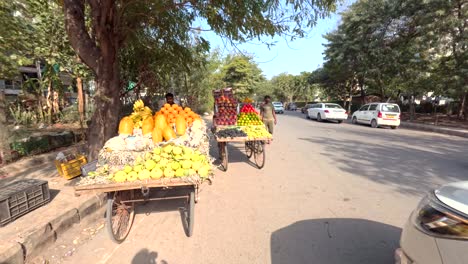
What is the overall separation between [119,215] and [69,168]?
2.34 meters

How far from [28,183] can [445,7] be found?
71.4 ft

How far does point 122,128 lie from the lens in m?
4.39

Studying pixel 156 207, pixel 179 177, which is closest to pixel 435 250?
pixel 179 177

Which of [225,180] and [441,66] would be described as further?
[441,66]

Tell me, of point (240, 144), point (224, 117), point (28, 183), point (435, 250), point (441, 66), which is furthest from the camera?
point (441, 66)

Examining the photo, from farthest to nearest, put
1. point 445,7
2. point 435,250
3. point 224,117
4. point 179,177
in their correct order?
1. point 445,7
2. point 224,117
3. point 179,177
4. point 435,250

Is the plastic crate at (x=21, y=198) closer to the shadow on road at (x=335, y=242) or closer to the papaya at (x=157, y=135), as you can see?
the papaya at (x=157, y=135)

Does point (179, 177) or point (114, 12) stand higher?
point (114, 12)

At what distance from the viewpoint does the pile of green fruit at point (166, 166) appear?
11.0 feet

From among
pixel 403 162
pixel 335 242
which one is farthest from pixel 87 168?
pixel 403 162

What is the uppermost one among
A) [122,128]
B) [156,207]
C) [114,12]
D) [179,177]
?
[114,12]

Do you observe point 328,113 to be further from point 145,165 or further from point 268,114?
point 145,165

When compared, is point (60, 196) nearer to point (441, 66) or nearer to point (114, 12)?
point (114, 12)

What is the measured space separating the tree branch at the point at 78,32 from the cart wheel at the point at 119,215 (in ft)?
9.18
